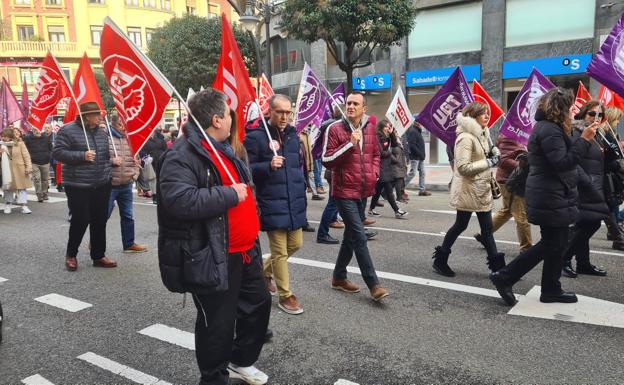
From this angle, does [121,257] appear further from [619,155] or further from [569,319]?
[619,155]

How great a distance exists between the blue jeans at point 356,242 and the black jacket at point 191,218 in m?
2.01

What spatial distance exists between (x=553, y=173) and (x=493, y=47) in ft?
53.6

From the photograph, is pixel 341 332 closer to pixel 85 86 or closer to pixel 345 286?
pixel 345 286

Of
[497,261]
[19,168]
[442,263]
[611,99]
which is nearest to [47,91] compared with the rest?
[19,168]

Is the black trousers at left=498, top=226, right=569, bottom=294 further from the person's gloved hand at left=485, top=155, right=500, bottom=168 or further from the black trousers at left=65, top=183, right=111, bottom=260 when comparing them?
the black trousers at left=65, top=183, right=111, bottom=260

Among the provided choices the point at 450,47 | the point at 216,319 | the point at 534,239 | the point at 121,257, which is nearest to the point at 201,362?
the point at 216,319

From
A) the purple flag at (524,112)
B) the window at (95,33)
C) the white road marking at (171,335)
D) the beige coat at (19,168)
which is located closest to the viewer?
the white road marking at (171,335)

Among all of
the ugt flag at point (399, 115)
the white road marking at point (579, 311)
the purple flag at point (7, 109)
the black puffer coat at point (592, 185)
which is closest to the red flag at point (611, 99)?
the ugt flag at point (399, 115)

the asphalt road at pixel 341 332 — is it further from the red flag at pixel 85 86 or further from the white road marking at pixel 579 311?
the red flag at pixel 85 86

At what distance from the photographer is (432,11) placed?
2034cm

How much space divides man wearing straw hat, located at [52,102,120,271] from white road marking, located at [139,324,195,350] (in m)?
2.17

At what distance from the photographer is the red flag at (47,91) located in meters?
7.35

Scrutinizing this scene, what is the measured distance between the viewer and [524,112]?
6930 mm

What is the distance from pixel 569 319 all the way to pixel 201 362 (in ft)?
9.55
